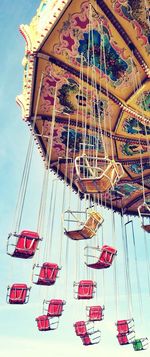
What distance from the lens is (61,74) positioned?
986cm

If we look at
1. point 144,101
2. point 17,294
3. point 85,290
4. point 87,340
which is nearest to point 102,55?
point 144,101

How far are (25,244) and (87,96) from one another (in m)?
5.14

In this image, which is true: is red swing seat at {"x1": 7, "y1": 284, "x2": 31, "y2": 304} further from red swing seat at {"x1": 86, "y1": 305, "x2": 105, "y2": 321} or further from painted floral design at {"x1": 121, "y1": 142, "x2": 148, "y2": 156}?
painted floral design at {"x1": 121, "y1": 142, "x2": 148, "y2": 156}

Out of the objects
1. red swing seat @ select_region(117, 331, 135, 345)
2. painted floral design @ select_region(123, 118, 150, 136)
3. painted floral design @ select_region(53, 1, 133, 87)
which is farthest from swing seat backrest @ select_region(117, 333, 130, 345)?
painted floral design @ select_region(53, 1, 133, 87)

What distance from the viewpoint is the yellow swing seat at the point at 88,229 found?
7910mm

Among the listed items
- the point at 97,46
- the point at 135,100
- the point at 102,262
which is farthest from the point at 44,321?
the point at 97,46

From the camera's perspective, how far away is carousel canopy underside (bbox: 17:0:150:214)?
8578 mm

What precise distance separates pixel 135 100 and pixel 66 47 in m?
2.56

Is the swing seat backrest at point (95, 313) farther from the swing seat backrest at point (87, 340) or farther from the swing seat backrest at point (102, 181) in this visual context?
the swing seat backrest at point (102, 181)

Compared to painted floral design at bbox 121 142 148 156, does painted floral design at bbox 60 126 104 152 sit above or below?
above

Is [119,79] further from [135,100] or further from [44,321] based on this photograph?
[44,321]

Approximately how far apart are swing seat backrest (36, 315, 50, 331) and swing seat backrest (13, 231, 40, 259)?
353 cm

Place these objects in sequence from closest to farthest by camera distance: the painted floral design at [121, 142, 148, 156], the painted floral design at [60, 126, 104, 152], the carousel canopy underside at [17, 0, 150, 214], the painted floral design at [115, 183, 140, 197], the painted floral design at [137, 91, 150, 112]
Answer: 1. the carousel canopy underside at [17, 0, 150, 214]
2. the painted floral design at [137, 91, 150, 112]
3. the painted floral design at [60, 126, 104, 152]
4. the painted floral design at [121, 142, 148, 156]
5. the painted floral design at [115, 183, 140, 197]

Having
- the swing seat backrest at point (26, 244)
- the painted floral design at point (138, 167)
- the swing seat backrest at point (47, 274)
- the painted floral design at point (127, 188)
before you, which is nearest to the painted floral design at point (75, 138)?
the painted floral design at point (138, 167)
